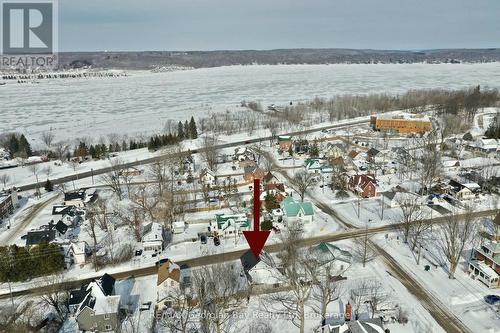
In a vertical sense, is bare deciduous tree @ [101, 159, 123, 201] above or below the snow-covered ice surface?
below

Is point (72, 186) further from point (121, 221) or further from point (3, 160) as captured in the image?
point (3, 160)

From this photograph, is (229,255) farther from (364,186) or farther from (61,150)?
(61,150)

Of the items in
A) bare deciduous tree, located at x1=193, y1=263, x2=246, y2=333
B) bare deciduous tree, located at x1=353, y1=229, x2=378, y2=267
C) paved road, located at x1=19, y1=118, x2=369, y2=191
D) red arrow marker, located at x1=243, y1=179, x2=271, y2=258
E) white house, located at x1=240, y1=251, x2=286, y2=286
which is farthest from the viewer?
paved road, located at x1=19, y1=118, x2=369, y2=191

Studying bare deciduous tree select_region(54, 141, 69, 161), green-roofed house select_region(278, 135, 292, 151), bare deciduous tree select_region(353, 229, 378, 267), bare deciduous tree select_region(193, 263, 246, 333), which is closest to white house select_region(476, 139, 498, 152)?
green-roofed house select_region(278, 135, 292, 151)

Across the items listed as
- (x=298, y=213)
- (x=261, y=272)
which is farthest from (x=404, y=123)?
(x=261, y=272)

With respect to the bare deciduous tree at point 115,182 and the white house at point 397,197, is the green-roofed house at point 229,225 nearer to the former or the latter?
the bare deciduous tree at point 115,182

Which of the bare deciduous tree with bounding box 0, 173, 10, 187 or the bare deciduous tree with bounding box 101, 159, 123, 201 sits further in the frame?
the bare deciduous tree with bounding box 0, 173, 10, 187

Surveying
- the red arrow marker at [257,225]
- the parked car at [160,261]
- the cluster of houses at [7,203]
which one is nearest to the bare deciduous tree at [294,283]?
the red arrow marker at [257,225]

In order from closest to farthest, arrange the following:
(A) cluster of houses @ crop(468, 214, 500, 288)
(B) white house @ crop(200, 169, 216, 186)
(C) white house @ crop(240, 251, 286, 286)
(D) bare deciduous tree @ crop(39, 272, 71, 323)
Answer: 1. (D) bare deciduous tree @ crop(39, 272, 71, 323)
2. (A) cluster of houses @ crop(468, 214, 500, 288)
3. (C) white house @ crop(240, 251, 286, 286)
4. (B) white house @ crop(200, 169, 216, 186)

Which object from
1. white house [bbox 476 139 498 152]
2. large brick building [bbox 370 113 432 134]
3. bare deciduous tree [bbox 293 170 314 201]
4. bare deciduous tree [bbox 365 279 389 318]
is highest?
large brick building [bbox 370 113 432 134]

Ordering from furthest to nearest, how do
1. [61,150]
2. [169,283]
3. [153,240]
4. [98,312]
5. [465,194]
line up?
[61,150]
[465,194]
[153,240]
[169,283]
[98,312]

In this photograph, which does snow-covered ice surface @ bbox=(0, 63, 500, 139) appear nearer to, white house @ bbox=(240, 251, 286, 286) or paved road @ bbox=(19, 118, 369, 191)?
paved road @ bbox=(19, 118, 369, 191)
